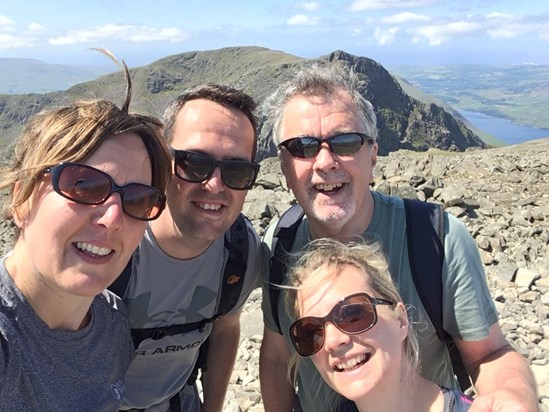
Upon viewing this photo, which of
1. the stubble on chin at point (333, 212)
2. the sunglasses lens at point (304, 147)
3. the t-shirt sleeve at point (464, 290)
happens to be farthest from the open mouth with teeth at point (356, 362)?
the sunglasses lens at point (304, 147)

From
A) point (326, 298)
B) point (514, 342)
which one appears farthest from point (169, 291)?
point (514, 342)

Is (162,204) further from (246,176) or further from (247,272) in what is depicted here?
(247,272)

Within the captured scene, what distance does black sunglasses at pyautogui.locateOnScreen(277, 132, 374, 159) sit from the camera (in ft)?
15.2

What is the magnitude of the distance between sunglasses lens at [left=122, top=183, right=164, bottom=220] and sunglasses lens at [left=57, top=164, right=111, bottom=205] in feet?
0.54

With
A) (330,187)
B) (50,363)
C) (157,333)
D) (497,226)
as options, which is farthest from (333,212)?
(497,226)

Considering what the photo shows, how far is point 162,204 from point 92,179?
0.66m

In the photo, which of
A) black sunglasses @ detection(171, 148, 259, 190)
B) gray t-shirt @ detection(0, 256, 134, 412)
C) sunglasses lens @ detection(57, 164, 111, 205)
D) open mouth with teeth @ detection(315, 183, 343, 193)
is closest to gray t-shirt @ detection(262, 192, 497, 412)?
open mouth with teeth @ detection(315, 183, 343, 193)

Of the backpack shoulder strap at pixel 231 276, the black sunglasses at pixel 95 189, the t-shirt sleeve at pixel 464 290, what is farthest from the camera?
the backpack shoulder strap at pixel 231 276

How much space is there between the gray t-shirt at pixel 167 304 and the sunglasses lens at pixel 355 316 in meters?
1.49

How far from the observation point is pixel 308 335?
13.0 feet

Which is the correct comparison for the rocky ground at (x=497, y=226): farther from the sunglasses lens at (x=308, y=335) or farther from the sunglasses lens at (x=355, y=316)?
the sunglasses lens at (x=355, y=316)

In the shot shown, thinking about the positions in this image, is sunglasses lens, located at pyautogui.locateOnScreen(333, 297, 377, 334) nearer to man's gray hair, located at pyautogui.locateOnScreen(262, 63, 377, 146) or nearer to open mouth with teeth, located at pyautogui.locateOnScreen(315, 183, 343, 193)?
open mouth with teeth, located at pyautogui.locateOnScreen(315, 183, 343, 193)

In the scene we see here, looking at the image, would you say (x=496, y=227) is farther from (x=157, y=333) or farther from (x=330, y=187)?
(x=157, y=333)

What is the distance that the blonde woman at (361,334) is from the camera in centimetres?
367
